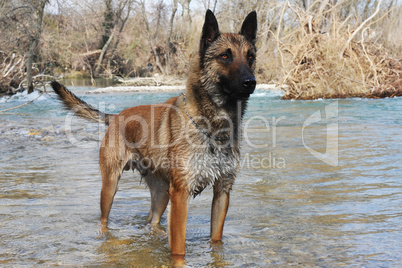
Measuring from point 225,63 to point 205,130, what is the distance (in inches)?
23.6

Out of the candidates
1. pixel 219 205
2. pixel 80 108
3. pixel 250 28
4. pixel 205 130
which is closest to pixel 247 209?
pixel 219 205

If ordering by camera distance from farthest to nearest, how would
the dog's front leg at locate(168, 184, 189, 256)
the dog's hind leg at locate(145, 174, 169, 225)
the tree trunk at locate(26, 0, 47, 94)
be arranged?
the tree trunk at locate(26, 0, 47, 94)
the dog's hind leg at locate(145, 174, 169, 225)
the dog's front leg at locate(168, 184, 189, 256)

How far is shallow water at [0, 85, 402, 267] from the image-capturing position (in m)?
3.46

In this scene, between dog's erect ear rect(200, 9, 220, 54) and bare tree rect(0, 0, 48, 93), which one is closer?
dog's erect ear rect(200, 9, 220, 54)

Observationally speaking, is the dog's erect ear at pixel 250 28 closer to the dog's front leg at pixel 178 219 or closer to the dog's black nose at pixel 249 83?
the dog's black nose at pixel 249 83

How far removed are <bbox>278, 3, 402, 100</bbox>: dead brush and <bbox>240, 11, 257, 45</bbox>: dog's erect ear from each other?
527 inches

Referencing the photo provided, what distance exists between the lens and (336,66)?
16.9 meters

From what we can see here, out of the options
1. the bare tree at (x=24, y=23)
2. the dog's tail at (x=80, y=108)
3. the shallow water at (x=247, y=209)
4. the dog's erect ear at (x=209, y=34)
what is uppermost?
the bare tree at (x=24, y=23)

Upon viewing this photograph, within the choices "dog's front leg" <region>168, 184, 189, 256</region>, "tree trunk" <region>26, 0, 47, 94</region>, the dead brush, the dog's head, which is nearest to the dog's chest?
"dog's front leg" <region>168, 184, 189, 256</region>

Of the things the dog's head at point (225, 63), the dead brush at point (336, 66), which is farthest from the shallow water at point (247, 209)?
the dead brush at point (336, 66)

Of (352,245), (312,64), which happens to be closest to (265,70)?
(312,64)

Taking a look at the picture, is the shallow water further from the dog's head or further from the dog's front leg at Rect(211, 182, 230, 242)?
the dog's head

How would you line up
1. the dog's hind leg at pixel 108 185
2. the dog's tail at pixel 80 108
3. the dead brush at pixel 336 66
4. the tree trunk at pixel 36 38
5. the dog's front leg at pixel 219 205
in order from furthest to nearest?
the dead brush at pixel 336 66 → the tree trunk at pixel 36 38 → the dog's tail at pixel 80 108 → the dog's hind leg at pixel 108 185 → the dog's front leg at pixel 219 205

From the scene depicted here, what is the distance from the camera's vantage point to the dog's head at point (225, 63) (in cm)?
346
